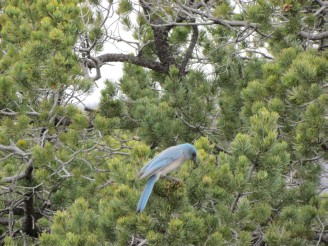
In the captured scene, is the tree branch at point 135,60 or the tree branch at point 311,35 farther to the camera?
the tree branch at point 135,60

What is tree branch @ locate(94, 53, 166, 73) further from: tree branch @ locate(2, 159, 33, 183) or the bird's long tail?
the bird's long tail

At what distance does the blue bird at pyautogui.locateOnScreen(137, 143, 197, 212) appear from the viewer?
3.17 m

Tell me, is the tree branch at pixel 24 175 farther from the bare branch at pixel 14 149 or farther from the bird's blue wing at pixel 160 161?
the bird's blue wing at pixel 160 161

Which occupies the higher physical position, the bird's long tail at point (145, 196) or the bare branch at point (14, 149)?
the bare branch at point (14, 149)

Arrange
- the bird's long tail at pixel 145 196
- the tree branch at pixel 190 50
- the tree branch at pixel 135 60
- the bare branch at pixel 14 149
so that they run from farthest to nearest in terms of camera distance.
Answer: the tree branch at pixel 135 60, the tree branch at pixel 190 50, the bare branch at pixel 14 149, the bird's long tail at pixel 145 196

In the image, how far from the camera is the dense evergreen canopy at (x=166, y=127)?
3.39 metres

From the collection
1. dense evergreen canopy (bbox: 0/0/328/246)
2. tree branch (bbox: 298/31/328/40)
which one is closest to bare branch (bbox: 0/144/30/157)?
dense evergreen canopy (bbox: 0/0/328/246)

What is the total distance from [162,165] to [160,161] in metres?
0.06

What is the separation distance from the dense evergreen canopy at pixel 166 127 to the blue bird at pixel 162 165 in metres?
0.06

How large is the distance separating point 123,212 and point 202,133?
2571mm

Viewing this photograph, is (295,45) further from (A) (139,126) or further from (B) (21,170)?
(B) (21,170)

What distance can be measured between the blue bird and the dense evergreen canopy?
0.20 feet

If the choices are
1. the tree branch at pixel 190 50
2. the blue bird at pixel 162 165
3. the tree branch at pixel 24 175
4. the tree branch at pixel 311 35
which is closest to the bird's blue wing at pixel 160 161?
the blue bird at pixel 162 165

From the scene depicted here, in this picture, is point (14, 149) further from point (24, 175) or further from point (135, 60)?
point (135, 60)
